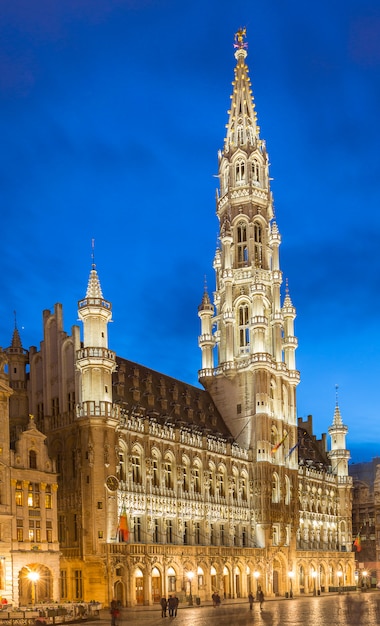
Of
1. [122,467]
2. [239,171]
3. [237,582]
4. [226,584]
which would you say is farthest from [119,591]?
[239,171]

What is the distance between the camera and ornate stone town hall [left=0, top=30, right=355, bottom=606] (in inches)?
3206

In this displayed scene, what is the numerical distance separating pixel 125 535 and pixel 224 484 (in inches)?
1026

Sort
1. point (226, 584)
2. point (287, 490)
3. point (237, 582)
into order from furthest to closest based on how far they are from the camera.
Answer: point (287, 490) < point (237, 582) < point (226, 584)

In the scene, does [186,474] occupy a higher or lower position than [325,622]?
higher

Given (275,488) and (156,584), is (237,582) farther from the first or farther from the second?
(156,584)

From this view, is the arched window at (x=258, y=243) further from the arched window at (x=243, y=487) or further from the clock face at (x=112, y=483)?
the clock face at (x=112, y=483)

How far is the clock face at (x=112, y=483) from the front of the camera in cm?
8325

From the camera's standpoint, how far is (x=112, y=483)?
8356 centimetres

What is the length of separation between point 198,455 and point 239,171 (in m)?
49.3

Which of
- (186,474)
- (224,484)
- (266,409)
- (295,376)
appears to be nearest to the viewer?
(186,474)

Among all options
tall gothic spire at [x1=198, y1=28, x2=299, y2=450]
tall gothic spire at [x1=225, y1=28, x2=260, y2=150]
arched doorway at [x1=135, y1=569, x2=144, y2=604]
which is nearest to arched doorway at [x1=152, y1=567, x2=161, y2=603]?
arched doorway at [x1=135, y1=569, x2=144, y2=604]

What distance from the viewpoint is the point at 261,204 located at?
422 feet

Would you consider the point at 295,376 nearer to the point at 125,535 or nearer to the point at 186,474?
the point at 186,474

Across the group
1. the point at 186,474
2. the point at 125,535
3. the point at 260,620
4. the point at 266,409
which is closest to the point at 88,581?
the point at 125,535
